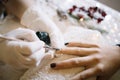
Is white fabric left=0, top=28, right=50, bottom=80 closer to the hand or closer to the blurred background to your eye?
the hand

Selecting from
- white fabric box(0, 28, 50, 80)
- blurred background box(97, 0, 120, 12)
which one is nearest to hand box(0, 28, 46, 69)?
white fabric box(0, 28, 50, 80)

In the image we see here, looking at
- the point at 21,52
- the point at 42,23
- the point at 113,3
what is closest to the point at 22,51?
the point at 21,52

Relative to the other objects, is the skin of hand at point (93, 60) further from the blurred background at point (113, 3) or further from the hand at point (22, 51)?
the blurred background at point (113, 3)

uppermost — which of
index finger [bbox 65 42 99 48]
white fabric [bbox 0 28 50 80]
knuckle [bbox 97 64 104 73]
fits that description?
white fabric [bbox 0 28 50 80]

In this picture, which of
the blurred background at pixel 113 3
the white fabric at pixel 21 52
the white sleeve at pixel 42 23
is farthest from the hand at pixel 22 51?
the blurred background at pixel 113 3

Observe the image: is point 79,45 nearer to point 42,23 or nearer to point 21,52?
point 42,23
